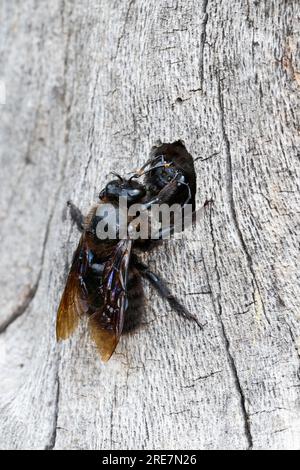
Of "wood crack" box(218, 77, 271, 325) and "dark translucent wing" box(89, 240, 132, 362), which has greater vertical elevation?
"wood crack" box(218, 77, 271, 325)

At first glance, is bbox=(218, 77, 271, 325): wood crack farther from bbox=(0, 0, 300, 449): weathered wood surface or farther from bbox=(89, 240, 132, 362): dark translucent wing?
bbox=(89, 240, 132, 362): dark translucent wing

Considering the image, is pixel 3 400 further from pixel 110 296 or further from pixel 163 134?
pixel 163 134

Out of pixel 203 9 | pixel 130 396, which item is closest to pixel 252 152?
pixel 203 9

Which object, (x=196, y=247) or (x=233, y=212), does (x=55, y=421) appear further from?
(x=233, y=212)

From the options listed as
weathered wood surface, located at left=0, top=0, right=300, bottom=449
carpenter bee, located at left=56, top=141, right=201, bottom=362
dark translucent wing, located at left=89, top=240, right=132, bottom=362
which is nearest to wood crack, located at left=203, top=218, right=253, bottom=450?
weathered wood surface, located at left=0, top=0, right=300, bottom=449

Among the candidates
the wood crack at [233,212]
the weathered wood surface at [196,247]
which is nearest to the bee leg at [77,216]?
the weathered wood surface at [196,247]

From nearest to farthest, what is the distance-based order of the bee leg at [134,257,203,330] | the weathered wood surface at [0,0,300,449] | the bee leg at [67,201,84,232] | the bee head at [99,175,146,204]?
1. the weathered wood surface at [0,0,300,449]
2. the bee leg at [134,257,203,330]
3. the bee head at [99,175,146,204]
4. the bee leg at [67,201,84,232]
